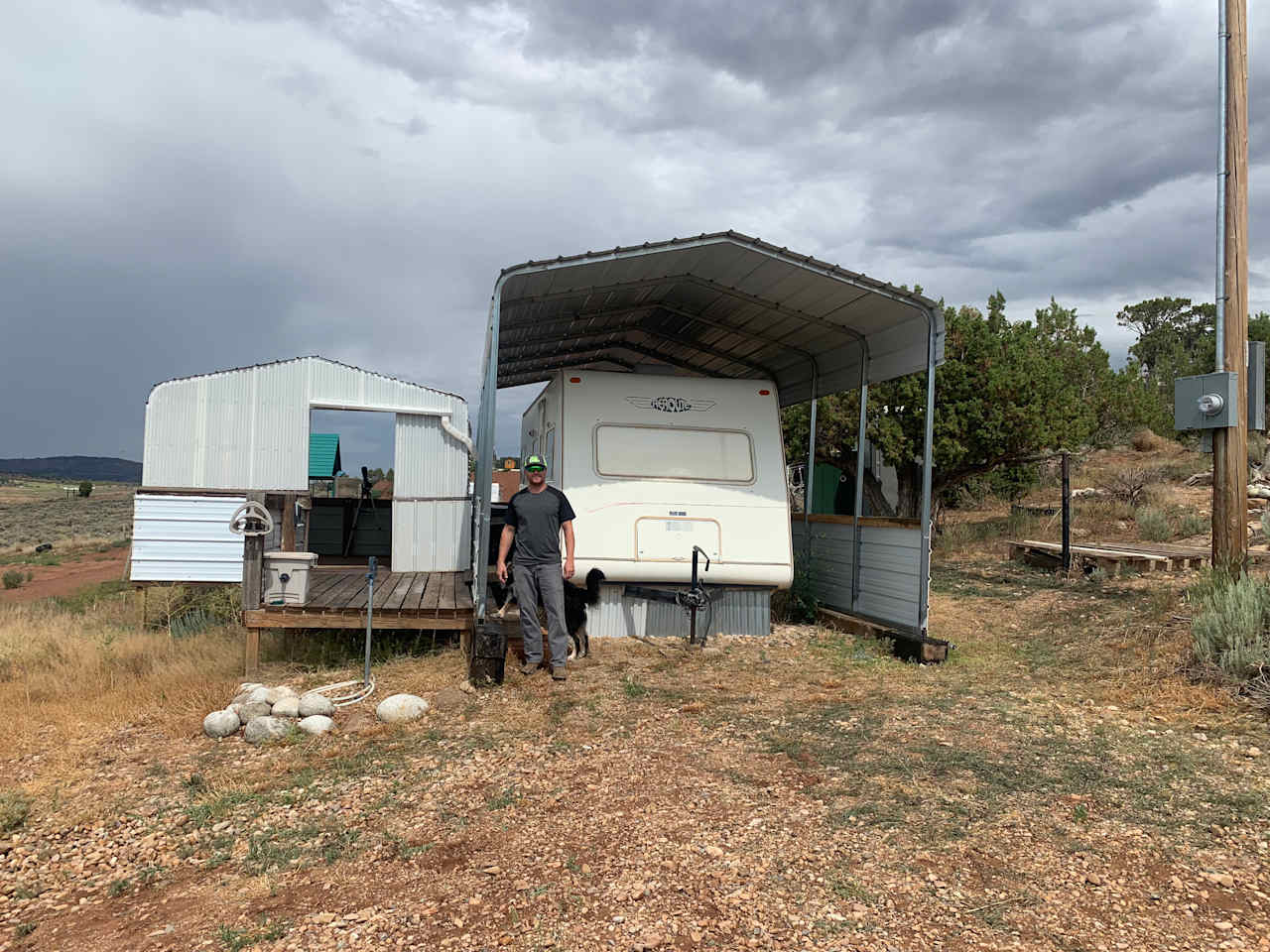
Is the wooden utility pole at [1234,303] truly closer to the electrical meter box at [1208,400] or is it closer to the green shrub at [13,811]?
the electrical meter box at [1208,400]

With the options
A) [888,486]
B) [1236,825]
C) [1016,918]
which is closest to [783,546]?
[1236,825]

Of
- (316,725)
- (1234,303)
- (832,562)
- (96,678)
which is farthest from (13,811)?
(1234,303)

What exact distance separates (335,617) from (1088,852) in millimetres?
5947

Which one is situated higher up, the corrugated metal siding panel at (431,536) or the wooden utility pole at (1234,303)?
the wooden utility pole at (1234,303)

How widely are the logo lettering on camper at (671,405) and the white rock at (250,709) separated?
4392 mm

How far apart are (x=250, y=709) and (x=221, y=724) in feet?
0.63

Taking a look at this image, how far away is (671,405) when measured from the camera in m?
8.98

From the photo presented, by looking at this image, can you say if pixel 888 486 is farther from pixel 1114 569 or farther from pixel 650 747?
pixel 650 747

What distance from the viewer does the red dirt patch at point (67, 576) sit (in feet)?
62.7

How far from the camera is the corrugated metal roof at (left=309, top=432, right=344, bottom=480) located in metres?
15.9

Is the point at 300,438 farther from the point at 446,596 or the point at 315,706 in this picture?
the point at 315,706

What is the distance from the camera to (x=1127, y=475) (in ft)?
66.9

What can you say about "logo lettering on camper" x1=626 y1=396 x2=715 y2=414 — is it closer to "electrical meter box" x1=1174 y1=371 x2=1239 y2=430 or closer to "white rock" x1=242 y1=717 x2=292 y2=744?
"electrical meter box" x1=1174 y1=371 x2=1239 y2=430

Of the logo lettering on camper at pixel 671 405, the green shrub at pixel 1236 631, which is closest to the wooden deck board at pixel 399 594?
the logo lettering on camper at pixel 671 405
